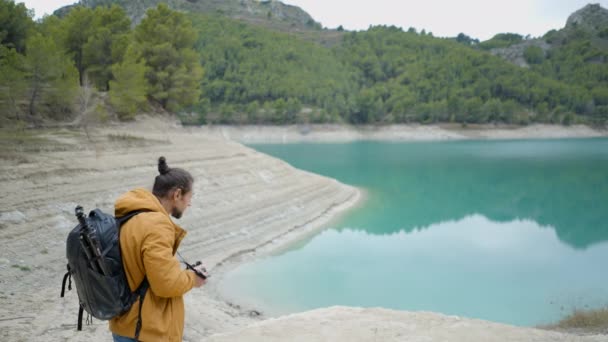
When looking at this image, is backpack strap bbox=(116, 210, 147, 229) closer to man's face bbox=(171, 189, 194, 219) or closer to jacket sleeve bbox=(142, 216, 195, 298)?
jacket sleeve bbox=(142, 216, 195, 298)

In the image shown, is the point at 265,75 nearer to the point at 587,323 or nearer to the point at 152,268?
the point at 587,323

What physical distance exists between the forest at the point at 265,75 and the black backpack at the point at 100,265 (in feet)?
44.1

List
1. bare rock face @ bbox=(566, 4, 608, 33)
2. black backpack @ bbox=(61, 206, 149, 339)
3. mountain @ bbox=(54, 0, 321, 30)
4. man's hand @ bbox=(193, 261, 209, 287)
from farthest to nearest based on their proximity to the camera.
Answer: bare rock face @ bbox=(566, 4, 608, 33) < mountain @ bbox=(54, 0, 321, 30) < man's hand @ bbox=(193, 261, 209, 287) < black backpack @ bbox=(61, 206, 149, 339)

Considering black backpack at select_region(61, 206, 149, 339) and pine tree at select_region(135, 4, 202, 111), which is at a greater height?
pine tree at select_region(135, 4, 202, 111)

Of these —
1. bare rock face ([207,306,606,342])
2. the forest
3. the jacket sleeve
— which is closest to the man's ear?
the jacket sleeve

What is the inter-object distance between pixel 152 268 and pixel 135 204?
0.36 metres

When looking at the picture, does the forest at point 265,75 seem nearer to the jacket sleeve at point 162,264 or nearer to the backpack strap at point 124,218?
the backpack strap at point 124,218

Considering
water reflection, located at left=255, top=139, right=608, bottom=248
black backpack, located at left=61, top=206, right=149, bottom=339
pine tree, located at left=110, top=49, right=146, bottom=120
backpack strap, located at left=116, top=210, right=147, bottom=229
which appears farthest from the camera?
water reflection, located at left=255, top=139, right=608, bottom=248

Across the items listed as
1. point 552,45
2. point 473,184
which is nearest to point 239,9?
point 552,45

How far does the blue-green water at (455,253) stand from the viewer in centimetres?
1089

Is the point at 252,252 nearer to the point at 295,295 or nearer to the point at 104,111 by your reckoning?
the point at 295,295

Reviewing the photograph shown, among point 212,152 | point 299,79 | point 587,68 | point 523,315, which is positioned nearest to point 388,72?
point 299,79

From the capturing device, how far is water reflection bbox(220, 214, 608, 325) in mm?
10633

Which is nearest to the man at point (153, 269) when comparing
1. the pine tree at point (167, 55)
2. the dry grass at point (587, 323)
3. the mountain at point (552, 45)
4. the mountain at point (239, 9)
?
the dry grass at point (587, 323)
